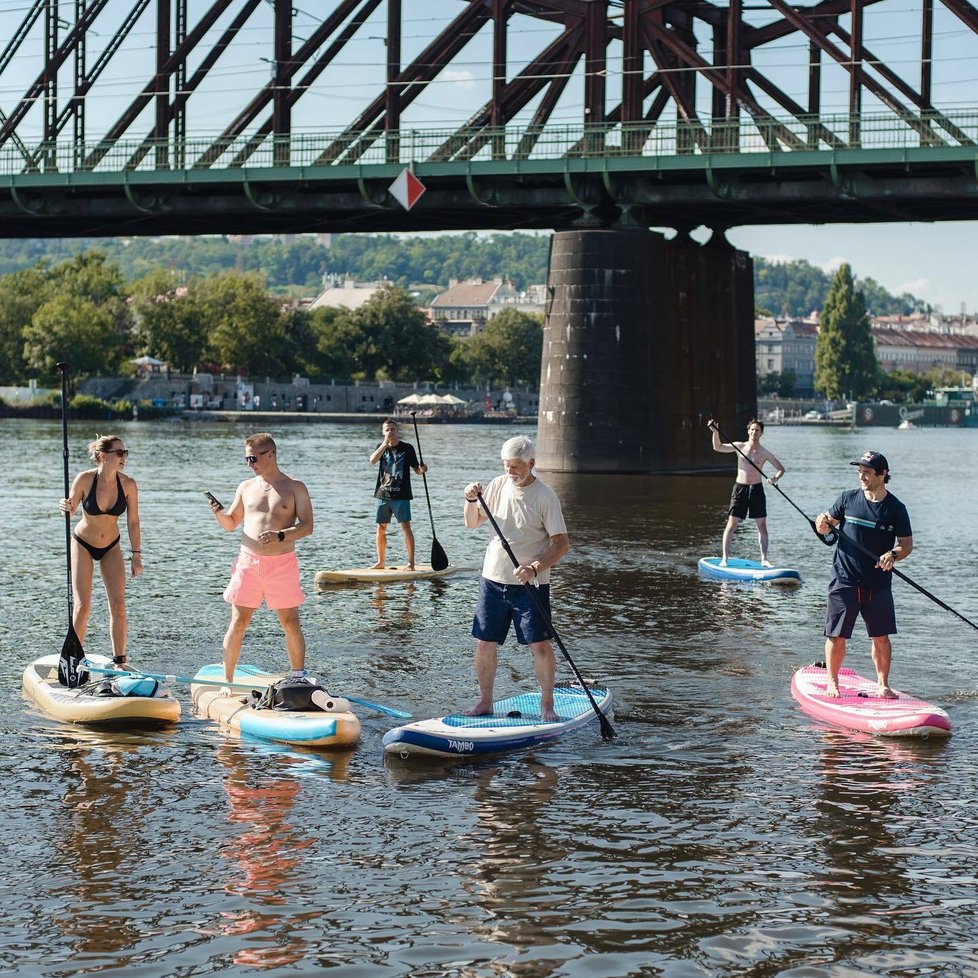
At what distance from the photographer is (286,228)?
2886 inches

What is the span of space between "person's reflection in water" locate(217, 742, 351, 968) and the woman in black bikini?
7.07 feet

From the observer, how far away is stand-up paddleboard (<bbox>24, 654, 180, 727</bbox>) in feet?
43.2

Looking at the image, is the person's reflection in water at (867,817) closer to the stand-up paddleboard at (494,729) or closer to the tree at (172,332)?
the stand-up paddleboard at (494,729)

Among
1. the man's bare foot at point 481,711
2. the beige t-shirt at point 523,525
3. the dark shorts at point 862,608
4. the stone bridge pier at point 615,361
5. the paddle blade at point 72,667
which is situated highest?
the stone bridge pier at point 615,361

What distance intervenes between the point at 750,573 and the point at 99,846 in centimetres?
1497

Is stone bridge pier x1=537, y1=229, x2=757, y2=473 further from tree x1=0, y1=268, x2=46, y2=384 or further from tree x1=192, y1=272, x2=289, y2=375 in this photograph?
tree x1=192, y1=272, x2=289, y2=375

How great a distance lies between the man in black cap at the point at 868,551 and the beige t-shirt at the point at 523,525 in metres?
2.18

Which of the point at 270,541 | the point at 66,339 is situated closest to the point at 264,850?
the point at 270,541

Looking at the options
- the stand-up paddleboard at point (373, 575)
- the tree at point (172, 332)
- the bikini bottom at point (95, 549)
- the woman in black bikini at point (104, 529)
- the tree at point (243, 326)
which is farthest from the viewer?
the tree at point (172, 332)

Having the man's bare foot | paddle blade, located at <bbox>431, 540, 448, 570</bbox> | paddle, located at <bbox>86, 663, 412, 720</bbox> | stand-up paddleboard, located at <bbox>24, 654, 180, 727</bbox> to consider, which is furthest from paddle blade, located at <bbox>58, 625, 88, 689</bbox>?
paddle blade, located at <bbox>431, 540, 448, 570</bbox>

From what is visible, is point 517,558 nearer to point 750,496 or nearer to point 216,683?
point 216,683

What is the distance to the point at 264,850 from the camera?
995 centimetres

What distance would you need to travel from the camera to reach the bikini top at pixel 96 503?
14.1m

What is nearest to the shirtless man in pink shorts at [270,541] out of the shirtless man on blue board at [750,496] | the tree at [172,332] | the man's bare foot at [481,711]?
the man's bare foot at [481,711]
